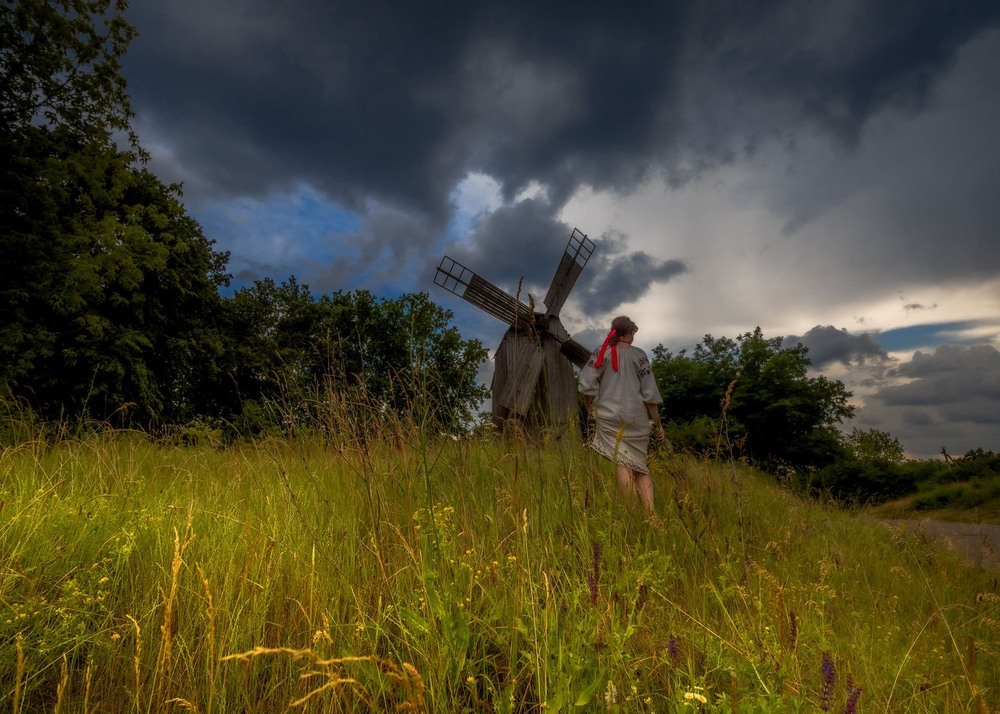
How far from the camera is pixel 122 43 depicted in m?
15.4

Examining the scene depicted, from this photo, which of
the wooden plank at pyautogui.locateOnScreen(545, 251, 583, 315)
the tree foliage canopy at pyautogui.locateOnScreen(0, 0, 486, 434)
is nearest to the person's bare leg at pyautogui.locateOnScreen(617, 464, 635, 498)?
the tree foliage canopy at pyautogui.locateOnScreen(0, 0, 486, 434)

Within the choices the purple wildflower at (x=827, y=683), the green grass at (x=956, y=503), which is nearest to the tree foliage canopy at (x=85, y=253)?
the purple wildflower at (x=827, y=683)

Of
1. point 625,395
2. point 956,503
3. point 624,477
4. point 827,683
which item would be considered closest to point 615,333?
point 625,395

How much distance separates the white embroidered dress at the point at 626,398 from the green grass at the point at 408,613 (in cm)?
140

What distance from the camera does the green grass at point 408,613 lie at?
1.88m

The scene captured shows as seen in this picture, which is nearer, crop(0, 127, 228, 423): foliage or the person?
the person

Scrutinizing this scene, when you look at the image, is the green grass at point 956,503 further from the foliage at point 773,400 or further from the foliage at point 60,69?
the foliage at point 60,69

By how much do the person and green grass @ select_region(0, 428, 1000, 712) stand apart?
128 centimetres

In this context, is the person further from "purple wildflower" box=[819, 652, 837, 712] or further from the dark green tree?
the dark green tree

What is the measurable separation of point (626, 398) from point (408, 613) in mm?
4326

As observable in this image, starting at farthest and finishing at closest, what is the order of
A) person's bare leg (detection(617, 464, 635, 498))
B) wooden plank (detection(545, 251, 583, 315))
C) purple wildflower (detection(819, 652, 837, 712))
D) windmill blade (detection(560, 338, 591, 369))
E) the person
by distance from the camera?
wooden plank (detection(545, 251, 583, 315)), windmill blade (detection(560, 338, 591, 369)), the person, person's bare leg (detection(617, 464, 635, 498)), purple wildflower (detection(819, 652, 837, 712))

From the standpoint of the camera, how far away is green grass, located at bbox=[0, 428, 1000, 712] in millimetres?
1880

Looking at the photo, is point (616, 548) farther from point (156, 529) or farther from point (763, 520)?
point (763, 520)

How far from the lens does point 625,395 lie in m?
5.94
